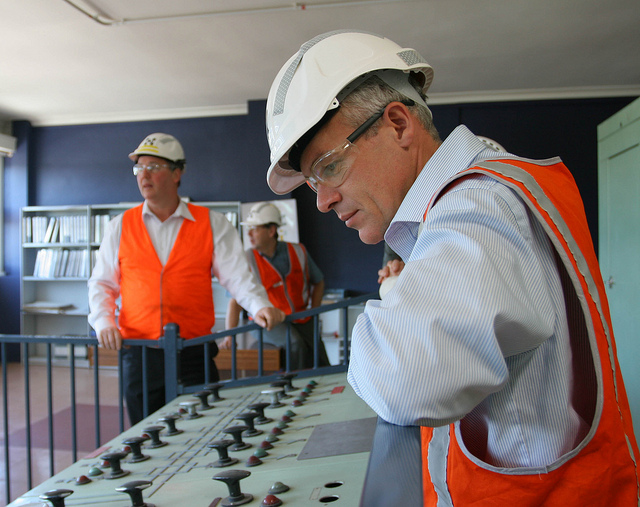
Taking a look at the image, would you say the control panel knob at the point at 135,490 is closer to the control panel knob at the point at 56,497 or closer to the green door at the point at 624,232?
the control panel knob at the point at 56,497

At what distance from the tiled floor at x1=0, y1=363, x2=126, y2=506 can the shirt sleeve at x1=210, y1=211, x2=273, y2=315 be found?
1.46 meters

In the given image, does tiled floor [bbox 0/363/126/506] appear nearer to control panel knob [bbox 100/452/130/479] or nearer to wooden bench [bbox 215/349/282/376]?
wooden bench [bbox 215/349/282/376]

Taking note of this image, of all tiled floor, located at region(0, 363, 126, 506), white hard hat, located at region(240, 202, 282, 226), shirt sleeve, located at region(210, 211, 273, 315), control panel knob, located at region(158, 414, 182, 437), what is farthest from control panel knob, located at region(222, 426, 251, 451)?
white hard hat, located at region(240, 202, 282, 226)

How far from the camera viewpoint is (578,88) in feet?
19.5

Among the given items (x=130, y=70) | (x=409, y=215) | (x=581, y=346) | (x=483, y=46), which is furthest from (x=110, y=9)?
(x=581, y=346)

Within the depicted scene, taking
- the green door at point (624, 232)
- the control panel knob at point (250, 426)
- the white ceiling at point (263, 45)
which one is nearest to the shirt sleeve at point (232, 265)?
the control panel knob at point (250, 426)

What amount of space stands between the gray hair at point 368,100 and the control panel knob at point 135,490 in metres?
0.79

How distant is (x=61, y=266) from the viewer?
6.87 metres

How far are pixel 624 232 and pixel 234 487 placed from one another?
127 inches

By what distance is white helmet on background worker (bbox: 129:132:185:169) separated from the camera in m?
2.66

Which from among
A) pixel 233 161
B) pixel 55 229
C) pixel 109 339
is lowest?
pixel 109 339

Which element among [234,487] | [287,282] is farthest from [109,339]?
[287,282]

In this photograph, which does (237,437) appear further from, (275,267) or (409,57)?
(275,267)

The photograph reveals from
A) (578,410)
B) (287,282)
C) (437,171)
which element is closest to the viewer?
(578,410)
